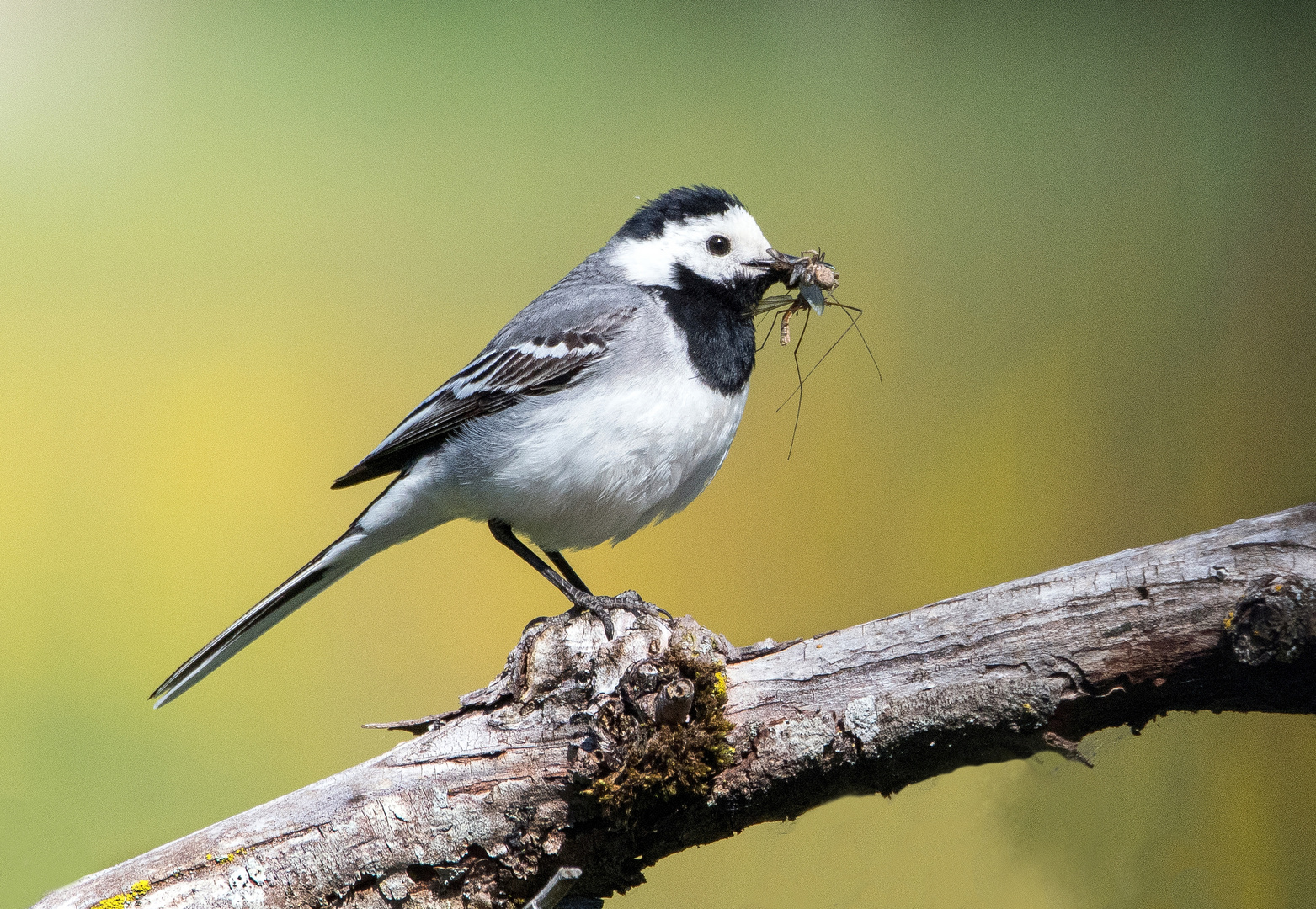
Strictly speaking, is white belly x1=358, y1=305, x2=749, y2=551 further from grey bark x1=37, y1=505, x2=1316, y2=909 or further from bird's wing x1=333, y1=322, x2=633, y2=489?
grey bark x1=37, y1=505, x2=1316, y2=909

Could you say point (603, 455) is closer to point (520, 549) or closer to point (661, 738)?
point (520, 549)

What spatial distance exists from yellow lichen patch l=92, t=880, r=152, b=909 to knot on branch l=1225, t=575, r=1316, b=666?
4.87 ft

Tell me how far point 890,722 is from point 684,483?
28.0 inches

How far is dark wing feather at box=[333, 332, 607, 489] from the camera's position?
71.2 inches

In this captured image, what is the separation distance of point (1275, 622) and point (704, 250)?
4.04 feet

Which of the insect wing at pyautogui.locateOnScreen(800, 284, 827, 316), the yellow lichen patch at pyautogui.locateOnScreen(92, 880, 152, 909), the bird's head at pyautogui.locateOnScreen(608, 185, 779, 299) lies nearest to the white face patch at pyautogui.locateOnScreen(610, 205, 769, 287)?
the bird's head at pyautogui.locateOnScreen(608, 185, 779, 299)

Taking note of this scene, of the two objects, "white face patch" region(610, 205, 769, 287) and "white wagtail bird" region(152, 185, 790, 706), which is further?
"white face patch" region(610, 205, 769, 287)

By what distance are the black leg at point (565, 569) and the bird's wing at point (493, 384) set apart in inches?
14.2

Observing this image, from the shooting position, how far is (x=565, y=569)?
2098mm

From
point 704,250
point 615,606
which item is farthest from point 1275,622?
point 704,250

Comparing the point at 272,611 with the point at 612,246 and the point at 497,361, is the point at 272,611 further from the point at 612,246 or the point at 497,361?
the point at 612,246

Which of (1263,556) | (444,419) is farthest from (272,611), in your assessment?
(1263,556)

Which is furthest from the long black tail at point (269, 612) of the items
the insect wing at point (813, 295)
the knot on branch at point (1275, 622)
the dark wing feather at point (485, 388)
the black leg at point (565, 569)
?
the knot on branch at point (1275, 622)

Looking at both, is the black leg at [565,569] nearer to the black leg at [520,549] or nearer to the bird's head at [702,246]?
the black leg at [520,549]
